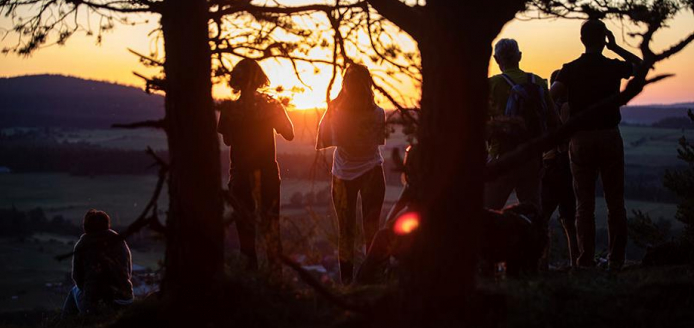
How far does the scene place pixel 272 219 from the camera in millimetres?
5609

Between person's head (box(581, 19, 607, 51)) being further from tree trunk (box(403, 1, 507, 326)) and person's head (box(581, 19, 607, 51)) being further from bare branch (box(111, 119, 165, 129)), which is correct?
bare branch (box(111, 119, 165, 129))

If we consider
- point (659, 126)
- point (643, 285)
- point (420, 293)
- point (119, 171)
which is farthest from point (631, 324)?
point (659, 126)

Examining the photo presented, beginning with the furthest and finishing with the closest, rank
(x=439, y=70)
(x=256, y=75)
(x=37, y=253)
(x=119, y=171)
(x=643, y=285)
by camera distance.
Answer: (x=119, y=171) < (x=37, y=253) < (x=256, y=75) < (x=643, y=285) < (x=439, y=70)

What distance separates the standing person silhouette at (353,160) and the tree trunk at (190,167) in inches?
65.9

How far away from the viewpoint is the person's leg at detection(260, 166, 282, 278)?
204 inches

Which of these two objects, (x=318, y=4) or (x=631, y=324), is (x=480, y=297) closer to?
(x=631, y=324)

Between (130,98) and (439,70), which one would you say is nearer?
(439,70)

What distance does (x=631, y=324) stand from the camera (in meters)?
4.60

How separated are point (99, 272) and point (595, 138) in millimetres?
4584

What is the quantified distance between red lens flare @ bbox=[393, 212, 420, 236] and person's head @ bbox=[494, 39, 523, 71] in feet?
7.91

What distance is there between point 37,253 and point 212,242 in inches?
2356

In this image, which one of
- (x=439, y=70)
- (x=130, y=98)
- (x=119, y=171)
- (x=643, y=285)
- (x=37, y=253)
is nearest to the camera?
(x=439, y=70)

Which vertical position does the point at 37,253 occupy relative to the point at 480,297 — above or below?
below

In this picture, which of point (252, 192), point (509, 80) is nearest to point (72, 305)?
point (252, 192)
